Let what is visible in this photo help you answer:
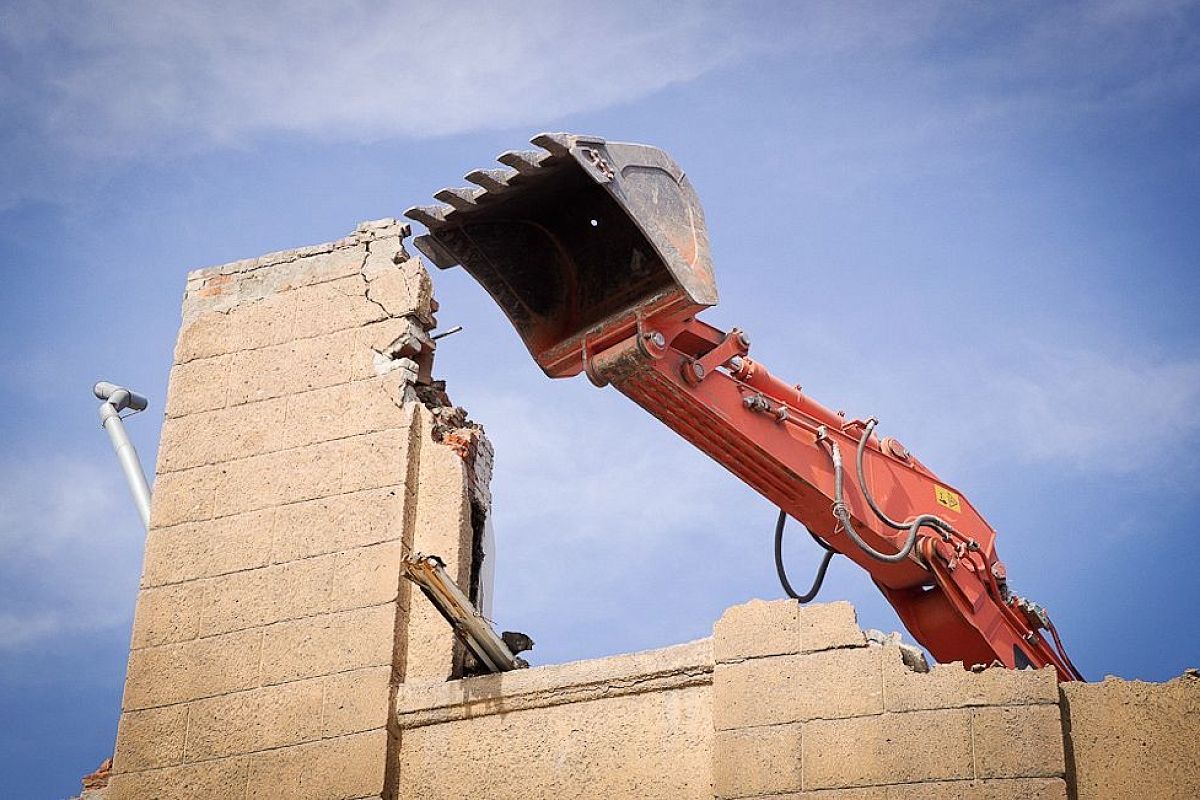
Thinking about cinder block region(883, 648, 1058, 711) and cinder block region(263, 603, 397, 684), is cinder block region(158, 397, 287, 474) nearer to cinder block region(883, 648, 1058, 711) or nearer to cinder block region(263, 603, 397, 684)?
cinder block region(263, 603, 397, 684)

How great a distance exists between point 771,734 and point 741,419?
2.24 meters

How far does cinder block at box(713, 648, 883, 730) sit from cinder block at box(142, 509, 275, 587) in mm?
2864

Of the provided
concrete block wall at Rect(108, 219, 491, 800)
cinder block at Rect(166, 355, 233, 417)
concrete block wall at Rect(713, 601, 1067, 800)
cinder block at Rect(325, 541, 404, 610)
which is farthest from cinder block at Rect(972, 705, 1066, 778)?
cinder block at Rect(166, 355, 233, 417)

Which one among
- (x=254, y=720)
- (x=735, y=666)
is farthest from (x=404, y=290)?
(x=735, y=666)

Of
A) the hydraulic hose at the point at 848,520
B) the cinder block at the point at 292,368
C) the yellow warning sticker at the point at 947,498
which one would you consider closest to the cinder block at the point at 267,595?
the cinder block at the point at 292,368

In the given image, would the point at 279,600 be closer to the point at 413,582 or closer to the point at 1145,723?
the point at 413,582

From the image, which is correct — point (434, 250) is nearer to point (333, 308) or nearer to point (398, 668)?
point (333, 308)

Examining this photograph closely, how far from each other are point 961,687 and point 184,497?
464cm

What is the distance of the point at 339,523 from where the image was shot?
393 inches

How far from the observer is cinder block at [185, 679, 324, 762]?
947 cm

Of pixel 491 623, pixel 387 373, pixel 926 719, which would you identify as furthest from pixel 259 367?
pixel 926 719

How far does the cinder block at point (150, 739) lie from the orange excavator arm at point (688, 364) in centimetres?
280

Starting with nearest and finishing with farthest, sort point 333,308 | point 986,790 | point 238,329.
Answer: point 986,790
point 333,308
point 238,329

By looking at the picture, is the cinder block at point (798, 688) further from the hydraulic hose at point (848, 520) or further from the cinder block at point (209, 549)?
the cinder block at point (209, 549)
